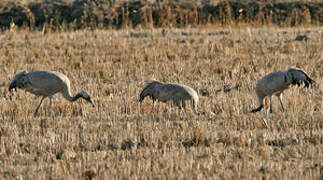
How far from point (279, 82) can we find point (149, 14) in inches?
596

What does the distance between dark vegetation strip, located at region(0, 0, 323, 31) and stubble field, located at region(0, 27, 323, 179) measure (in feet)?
16.4

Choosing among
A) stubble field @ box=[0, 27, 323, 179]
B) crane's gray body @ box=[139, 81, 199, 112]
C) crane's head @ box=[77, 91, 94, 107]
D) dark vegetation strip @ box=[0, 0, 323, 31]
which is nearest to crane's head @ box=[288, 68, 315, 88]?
stubble field @ box=[0, 27, 323, 179]

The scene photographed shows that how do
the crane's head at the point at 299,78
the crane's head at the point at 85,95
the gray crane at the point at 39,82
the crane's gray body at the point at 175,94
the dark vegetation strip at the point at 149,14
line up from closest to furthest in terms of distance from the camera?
the crane's head at the point at 299,78 < the crane's gray body at the point at 175,94 < the gray crane at the point at 39,82 < the crane's head at the point at 85,95 < the dark vegetation strip at the point at 149,14

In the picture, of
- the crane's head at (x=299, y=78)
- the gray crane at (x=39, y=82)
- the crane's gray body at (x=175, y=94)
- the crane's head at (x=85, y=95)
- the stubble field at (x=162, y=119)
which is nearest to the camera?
the stubble field at (x=162, y=119)

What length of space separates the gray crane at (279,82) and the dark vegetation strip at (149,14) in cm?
1277

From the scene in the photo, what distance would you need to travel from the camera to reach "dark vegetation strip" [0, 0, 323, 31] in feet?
76.3

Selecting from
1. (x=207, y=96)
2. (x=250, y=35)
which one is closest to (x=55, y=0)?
(x=250, y=35)

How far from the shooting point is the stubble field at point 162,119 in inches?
268

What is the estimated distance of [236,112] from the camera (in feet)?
32.5

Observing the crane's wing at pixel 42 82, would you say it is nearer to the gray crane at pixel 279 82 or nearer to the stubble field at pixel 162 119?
the stubble field at pixel 162 119

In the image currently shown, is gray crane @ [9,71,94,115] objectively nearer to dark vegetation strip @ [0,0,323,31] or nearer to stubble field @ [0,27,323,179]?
stubble field @ [0,27,323,179]

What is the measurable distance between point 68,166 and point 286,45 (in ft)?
38.7

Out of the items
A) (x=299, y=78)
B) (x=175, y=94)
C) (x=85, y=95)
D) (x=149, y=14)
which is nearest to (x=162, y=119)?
(x=175, y=94)

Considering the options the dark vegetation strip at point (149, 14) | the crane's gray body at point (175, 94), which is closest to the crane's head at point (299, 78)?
the crane's gray body at point (175, 94)
